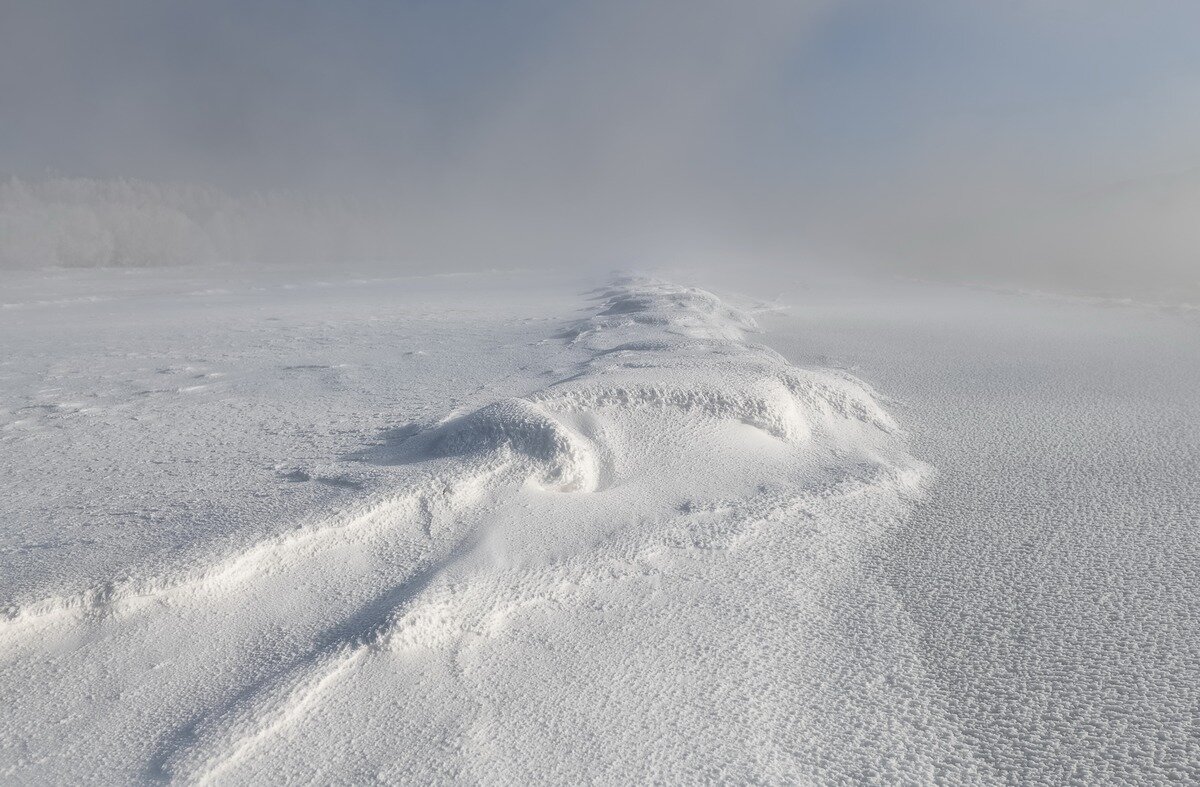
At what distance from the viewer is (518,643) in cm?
111

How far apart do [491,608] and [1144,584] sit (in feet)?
3.86

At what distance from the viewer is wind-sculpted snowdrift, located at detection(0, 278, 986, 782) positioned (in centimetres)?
90

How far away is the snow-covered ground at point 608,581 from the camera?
0.92 meters

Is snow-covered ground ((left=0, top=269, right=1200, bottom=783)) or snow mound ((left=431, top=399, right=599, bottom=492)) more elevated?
snow mound ((left=431, top=399, right=599, bottom=492))

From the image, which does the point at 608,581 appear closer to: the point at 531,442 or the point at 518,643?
the point at 518,643

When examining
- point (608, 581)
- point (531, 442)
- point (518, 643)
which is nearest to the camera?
point (518, 643)

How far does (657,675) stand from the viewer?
1.05m

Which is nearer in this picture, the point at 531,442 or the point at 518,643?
the point at 518,643

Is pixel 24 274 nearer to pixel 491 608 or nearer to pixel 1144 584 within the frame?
pixel 491 608

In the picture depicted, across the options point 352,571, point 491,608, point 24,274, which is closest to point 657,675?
point 491,608

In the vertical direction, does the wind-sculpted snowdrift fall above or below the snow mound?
below

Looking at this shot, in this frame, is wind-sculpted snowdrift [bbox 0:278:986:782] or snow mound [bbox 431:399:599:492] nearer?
wind-sculpted snowdrift [bbox 0:278:986:782]

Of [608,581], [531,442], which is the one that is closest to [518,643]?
[608,581]

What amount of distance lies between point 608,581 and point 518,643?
0.23 meters
